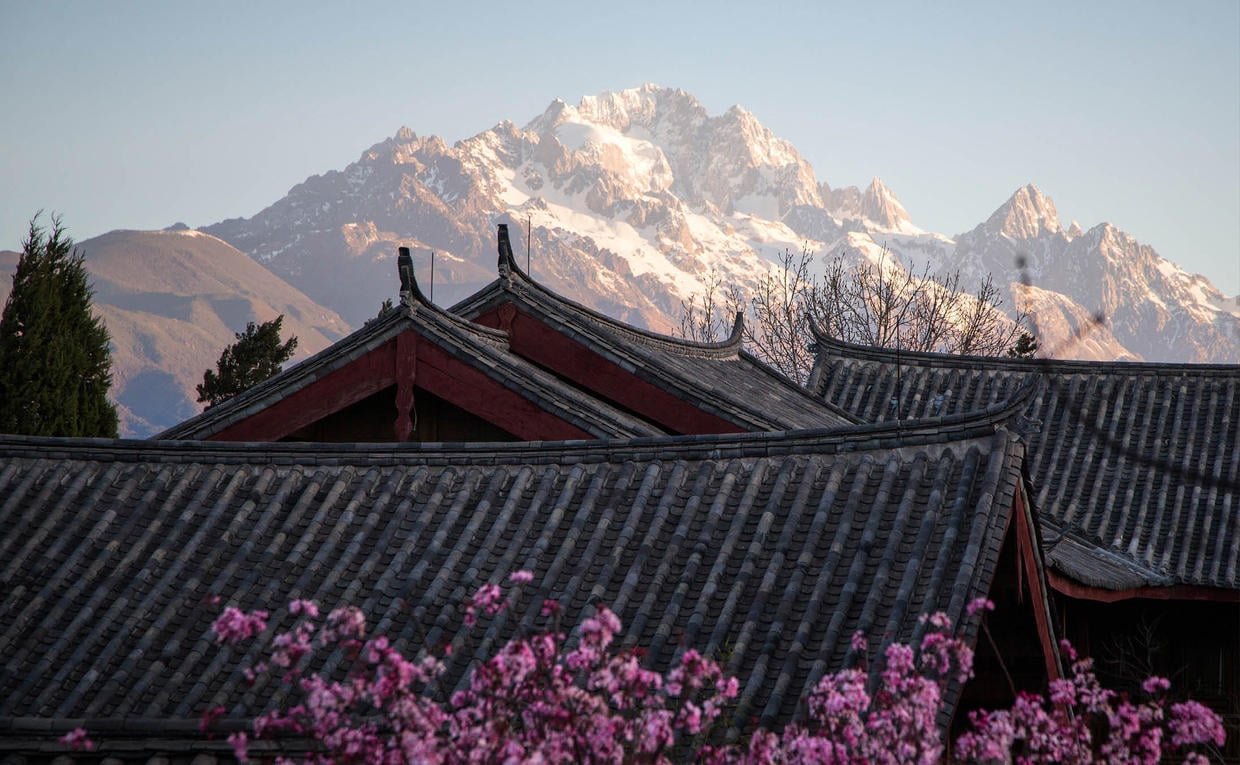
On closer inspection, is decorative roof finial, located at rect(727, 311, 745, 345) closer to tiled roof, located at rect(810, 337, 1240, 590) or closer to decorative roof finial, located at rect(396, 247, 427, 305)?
tiled roof, located at rect(810, 337, 1240, 590)

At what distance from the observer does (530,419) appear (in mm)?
12234

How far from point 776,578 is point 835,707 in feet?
8.59

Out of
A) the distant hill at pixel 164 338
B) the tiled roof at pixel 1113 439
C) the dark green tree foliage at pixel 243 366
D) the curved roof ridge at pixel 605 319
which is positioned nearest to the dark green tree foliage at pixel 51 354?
the dark green tree foliage at pixel 243 366

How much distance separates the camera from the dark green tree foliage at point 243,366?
29219 mm

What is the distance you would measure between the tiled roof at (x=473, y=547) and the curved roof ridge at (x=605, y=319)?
167 inches

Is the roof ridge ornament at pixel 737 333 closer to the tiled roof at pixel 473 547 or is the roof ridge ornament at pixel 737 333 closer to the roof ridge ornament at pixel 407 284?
the roof ridge ornament at pixel 407 284

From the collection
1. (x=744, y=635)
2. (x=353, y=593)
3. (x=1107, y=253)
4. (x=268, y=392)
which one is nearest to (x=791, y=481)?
(x=744, y=635)

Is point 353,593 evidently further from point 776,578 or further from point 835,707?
point 835,707

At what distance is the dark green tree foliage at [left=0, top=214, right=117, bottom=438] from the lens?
23141 millimetres

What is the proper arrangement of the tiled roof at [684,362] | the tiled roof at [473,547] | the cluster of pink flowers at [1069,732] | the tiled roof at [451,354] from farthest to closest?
1. the tiled roof at [684,362]
2. the tiled roof at [451,354]
3. the tiled roof at [473,547]
4. the cluster of pink flowers at [1069,732]

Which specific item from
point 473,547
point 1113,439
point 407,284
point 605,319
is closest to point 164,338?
point 605,319

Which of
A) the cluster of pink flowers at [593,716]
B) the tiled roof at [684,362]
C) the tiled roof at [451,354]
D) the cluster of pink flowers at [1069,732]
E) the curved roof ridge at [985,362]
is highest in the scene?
the curved roof ridge at [985,362]

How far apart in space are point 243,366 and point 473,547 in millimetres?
21918

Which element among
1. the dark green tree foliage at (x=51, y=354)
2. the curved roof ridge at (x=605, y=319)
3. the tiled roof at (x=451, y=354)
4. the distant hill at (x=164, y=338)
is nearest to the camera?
the tiled roof at (x=451, y=354)
